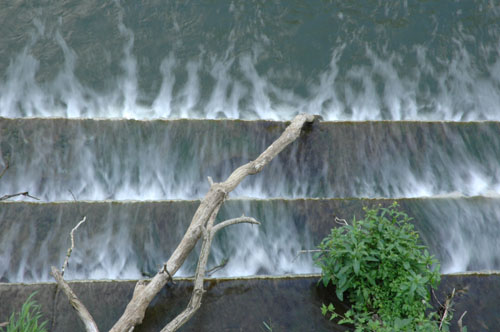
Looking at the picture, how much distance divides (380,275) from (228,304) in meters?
1.17

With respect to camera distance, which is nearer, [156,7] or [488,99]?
[488,99]

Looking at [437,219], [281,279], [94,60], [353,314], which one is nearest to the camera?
[353,314]

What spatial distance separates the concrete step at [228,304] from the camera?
4250mm

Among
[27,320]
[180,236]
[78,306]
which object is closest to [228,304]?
[180,236]

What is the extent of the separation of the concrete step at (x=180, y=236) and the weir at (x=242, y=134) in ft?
0.04

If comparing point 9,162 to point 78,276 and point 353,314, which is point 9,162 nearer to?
point 78,276

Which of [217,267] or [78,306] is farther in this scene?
[217,267]

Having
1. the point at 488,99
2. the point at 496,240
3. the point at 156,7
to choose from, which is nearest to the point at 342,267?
the point at 496,240

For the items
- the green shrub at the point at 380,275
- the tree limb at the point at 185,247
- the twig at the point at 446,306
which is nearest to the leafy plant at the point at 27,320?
the tree limb at the point at 185,247

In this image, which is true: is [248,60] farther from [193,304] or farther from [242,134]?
[193,304]

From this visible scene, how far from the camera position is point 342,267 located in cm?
426

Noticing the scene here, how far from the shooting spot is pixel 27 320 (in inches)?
155

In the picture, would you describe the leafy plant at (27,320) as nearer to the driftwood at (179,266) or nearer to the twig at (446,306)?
the driftwood at (179,266)

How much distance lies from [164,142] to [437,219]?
274 centimetres
